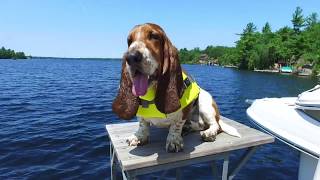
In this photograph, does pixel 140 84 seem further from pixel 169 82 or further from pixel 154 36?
pixel 154 36

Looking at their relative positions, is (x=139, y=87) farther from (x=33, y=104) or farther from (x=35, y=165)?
(x=33, y=104)

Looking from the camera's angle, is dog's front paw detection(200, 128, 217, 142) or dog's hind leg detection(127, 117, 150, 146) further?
dog's front paw detection(200, 128, 217, 142)

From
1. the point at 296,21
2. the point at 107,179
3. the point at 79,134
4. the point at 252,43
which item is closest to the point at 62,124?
the point at 79,134

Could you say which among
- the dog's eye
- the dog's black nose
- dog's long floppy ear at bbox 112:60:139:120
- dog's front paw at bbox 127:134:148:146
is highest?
the dog's eye

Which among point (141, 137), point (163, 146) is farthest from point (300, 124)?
point (141, 137)

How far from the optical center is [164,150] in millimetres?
4277

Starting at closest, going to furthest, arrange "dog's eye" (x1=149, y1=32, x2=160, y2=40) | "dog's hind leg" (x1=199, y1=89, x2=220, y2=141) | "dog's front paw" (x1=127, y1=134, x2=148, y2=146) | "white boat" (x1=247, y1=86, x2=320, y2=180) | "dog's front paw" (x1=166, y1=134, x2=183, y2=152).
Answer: "dog's eye" (x1=149, y1=32, x2=160, y2=40) → "dog's front paw" (x1=166, y1=134, x2=183, y2=152) → "dog's front paw" (x1=127, y1=134, x2=148, y2=146) → "dog's hind leg" (x1=199, y1=89, x2=220, y2=141) → "white boat" (x1=247, y1=86, x2=320, y2=180)

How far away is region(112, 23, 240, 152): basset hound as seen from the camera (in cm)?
347

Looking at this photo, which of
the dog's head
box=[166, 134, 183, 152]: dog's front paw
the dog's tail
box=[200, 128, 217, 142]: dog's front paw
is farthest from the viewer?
the dog's tail

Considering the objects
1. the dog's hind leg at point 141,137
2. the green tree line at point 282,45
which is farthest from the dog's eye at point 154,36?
the green tree line at point 282,45

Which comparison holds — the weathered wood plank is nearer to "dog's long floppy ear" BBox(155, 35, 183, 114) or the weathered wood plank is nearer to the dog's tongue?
"dog's long floppy ear" BBox(155, 35, 183, 114)

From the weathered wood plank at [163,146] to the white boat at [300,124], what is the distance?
1.70 meters

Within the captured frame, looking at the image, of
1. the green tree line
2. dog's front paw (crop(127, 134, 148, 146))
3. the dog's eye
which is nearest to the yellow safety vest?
dog's front paw (crop(127, 134, 148, 146))

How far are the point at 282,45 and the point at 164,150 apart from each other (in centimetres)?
9327
